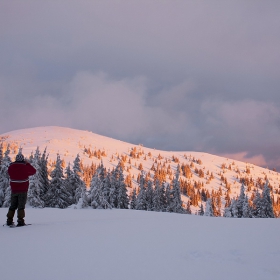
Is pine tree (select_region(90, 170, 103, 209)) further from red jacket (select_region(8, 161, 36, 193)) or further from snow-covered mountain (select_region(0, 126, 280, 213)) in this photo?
snow-covered mountain (select_region(0, 126, 280, 213))

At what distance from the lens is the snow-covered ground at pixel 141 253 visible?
3.98 meters

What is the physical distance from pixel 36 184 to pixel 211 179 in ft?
516

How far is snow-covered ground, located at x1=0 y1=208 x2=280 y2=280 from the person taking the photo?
398cm

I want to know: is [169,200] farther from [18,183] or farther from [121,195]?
[18,183]

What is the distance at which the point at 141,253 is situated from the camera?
4.89 m

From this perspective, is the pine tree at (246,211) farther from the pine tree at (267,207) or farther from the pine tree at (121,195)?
the pine tree at (121,195)

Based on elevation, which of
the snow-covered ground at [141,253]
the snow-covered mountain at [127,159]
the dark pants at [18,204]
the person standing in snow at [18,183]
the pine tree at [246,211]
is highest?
the snow-covered mountain at [127,159]

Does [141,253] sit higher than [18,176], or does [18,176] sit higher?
[18,176]

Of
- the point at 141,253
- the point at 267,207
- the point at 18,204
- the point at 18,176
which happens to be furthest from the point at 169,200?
the point at 141,253

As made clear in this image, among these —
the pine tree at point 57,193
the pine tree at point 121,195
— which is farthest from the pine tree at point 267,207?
the pine tree at point 57,193

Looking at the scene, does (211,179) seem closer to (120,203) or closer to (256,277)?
(120,203)

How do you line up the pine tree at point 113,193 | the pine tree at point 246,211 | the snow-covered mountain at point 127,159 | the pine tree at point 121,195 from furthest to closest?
the snow-covered mountain at point 127,159 → the pine tree at point 121,195 → the pine tree at point 246,211 → the pine tree at point 113,193

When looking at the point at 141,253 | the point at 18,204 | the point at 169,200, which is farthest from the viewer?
the point at 169,200

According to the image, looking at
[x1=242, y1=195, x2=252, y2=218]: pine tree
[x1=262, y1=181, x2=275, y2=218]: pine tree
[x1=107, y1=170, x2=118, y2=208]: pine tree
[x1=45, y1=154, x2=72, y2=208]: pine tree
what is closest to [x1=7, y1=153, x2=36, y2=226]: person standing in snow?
[x1=45, y1=154, x2=72, y2=208]: pine tree
